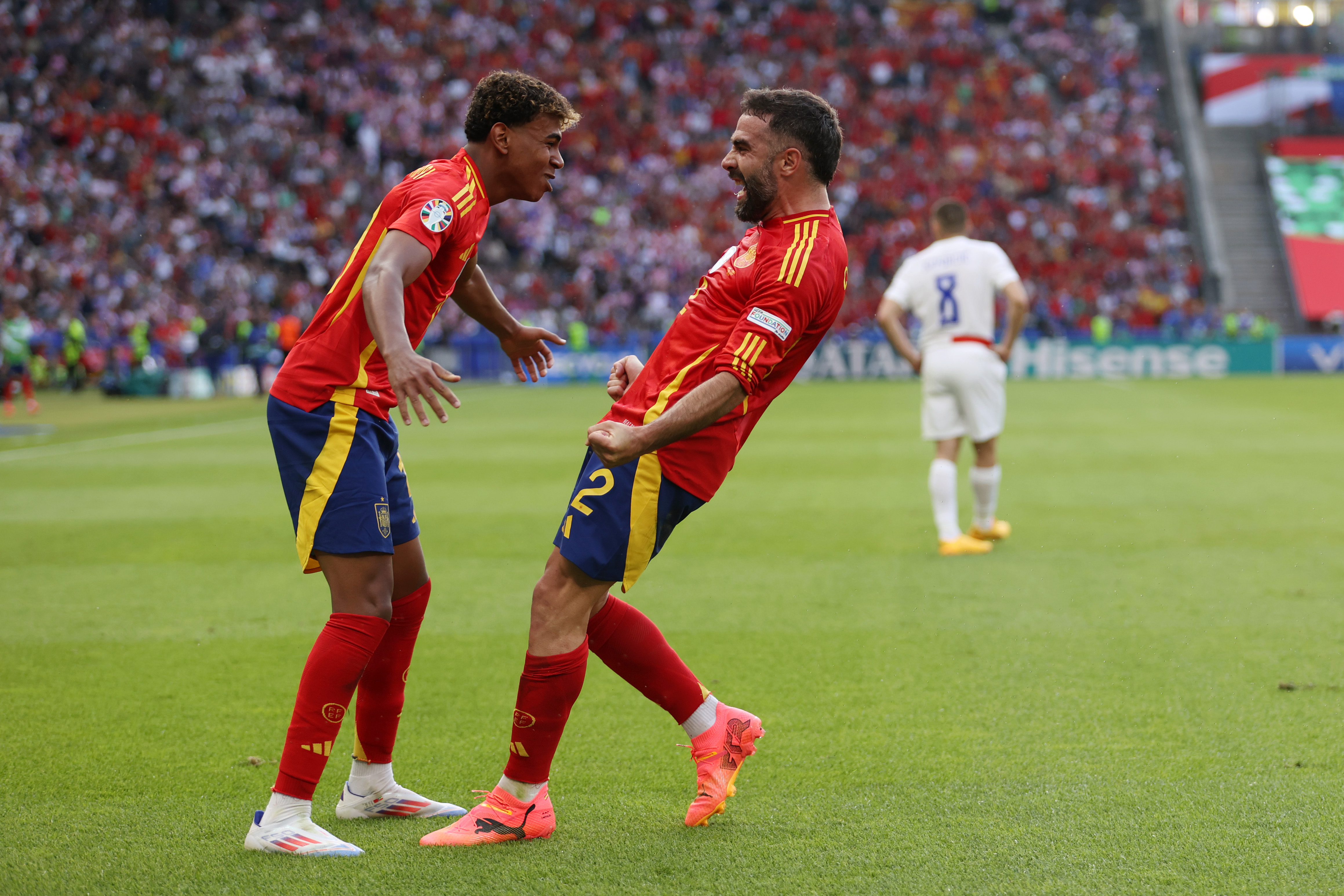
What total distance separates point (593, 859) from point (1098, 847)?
4.26ft

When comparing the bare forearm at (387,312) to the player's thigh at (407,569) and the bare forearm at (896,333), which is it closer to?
the player's thigh at (407,569)

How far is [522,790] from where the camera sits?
11.1 ft

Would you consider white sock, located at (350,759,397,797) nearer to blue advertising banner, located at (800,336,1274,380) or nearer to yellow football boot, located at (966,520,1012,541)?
yellow football boot, located at (966,520,1012,541)

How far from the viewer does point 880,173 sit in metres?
33.7

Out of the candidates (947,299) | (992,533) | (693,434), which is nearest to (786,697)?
(693,434)

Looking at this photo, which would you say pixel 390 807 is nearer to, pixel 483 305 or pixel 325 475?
pixel 325 475

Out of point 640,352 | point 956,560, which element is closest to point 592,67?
point 640,352

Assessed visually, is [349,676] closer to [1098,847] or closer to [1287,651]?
[1098,847]

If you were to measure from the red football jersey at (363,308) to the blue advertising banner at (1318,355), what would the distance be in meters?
29.6

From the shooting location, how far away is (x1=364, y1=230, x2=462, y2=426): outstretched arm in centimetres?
306

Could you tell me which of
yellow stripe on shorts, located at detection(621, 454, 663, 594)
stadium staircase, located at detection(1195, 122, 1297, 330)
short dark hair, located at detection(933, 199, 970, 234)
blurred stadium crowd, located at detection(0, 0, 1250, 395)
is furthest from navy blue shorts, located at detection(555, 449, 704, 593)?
stadium staircase, located at detection(1195, 122, 1297, 330)

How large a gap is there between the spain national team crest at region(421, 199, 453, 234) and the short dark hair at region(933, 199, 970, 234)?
5.27 m

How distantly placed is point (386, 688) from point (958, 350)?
5146mm

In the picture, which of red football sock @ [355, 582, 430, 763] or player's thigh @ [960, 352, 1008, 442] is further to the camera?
player's thigh @ [960, 352, 1008, 442]
